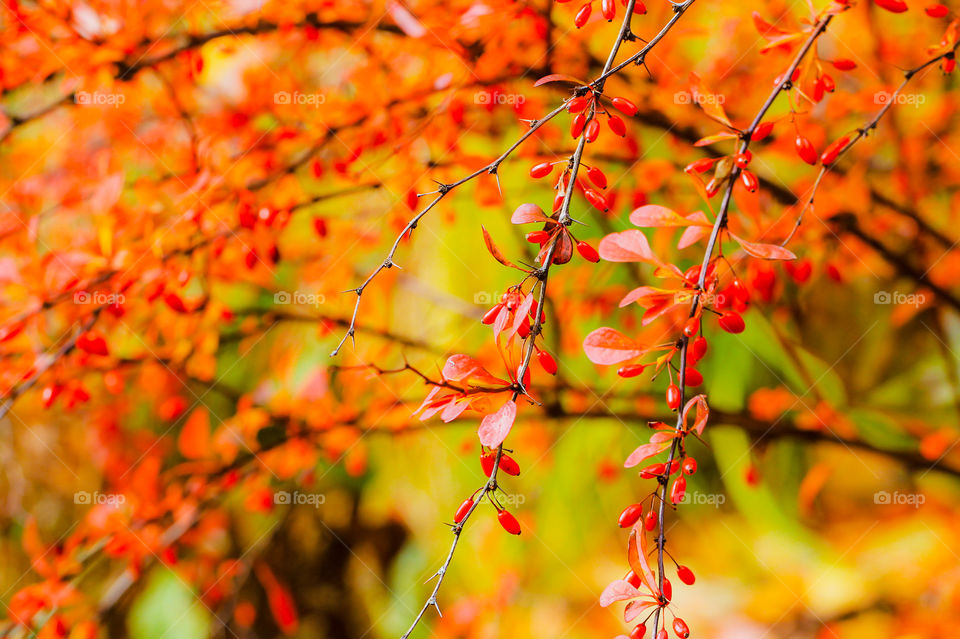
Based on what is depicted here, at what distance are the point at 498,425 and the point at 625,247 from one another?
129mm

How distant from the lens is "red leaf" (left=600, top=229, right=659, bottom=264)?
37 centimetres

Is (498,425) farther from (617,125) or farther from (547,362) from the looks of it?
(617,125)

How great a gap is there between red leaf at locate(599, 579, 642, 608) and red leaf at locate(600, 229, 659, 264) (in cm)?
19

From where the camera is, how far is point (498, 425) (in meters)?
0.35

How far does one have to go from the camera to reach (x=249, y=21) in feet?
2.97

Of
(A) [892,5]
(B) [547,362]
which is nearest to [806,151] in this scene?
(A) [892,5]

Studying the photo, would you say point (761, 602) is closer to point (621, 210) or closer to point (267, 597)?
point (621, 210)

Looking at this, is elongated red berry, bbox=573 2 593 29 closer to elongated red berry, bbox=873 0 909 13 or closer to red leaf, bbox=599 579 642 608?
elongated red berry, bbox=873 0 909 13

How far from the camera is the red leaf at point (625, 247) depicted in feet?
1.21

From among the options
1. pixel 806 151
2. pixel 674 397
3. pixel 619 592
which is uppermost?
pixel 806 151

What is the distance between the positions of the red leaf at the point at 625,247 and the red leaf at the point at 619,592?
193 mm

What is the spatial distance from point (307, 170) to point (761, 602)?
2.99ft

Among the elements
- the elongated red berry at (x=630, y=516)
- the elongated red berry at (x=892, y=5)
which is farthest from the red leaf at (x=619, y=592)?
the elongated red berry at (x=892, y=5)

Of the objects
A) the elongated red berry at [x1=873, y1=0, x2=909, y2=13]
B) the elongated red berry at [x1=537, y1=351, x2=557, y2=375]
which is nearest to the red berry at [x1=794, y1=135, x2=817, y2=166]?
the elongated red berry at [x1=873, y1=0, x2=909, y2=13]
